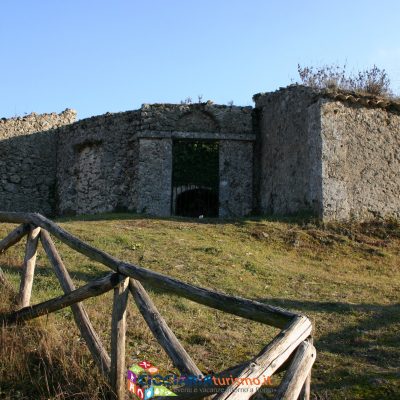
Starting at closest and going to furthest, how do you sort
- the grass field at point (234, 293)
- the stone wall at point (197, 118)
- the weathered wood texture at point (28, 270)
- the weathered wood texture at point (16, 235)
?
the grass field at point (234, 293)
the weathered wood texture at point (28, 270)
the weathered wood texture at point (16, 235)
the stone wall at point (197, 118)

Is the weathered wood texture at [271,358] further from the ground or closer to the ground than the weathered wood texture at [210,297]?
closer to the ground

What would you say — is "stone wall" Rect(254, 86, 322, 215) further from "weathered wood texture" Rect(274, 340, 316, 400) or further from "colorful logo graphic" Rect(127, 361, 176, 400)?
"weathered wood texture" Rect(274, 340, 316, 400)

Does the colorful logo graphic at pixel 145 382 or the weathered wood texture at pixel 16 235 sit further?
the weathered wood texture at pixel 16 235

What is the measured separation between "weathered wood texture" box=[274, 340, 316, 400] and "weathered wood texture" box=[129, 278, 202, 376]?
647 millimetres

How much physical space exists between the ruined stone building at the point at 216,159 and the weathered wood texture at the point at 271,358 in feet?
29.6

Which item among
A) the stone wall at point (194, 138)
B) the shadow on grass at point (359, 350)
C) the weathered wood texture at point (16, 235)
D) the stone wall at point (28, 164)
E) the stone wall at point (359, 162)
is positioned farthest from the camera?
the stone wall at point (28, 164)

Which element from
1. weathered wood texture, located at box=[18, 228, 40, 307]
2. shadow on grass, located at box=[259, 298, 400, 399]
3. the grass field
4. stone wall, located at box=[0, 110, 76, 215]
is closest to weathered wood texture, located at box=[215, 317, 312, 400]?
the grass field

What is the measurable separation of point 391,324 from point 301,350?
4.16m

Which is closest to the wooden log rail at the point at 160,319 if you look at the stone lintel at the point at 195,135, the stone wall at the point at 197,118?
the stone lintel at the point at 195,135

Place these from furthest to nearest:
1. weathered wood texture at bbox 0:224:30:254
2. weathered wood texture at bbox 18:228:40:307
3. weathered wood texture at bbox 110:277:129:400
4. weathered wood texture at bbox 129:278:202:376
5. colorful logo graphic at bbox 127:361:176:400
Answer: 1. weathered wood texture at bbox 0:224:30:254
2. weathered wood texture at bbox 18:228:40:307
3. weathered wood texture at bbox 110:277:129:400
4. colorful logo graphic at bbox 127:361:176:400
5. weathered wood texture at bbox 129:278:202:376

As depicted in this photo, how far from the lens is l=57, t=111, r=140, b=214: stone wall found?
15.5 m

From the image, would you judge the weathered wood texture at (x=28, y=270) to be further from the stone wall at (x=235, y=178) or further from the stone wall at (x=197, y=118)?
the stone wall at (x=197, y=118)

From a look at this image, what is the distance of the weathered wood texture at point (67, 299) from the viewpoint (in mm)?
4477

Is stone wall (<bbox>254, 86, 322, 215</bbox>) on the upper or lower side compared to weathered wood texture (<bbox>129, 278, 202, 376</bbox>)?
upper
